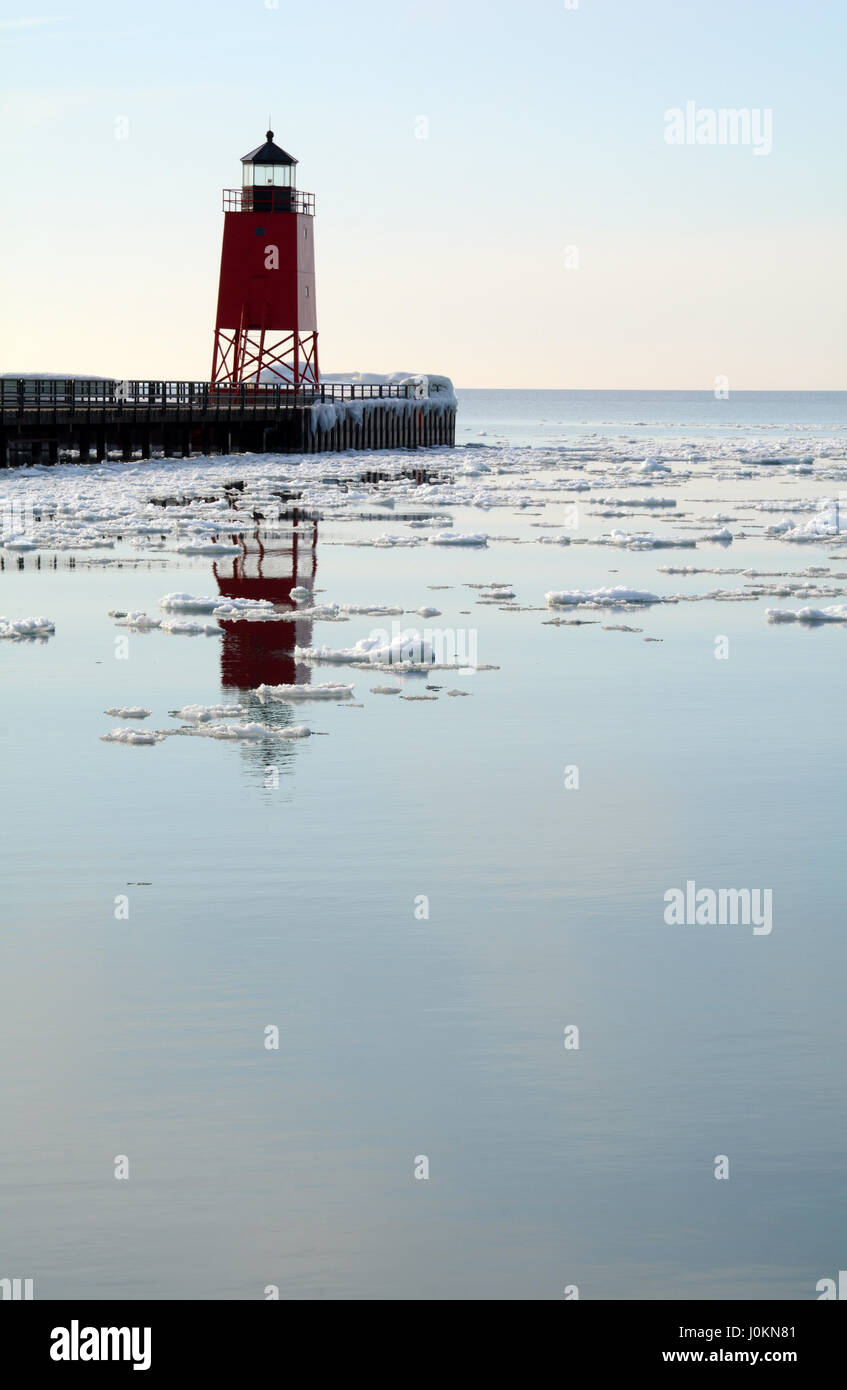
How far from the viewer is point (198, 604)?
21.5m

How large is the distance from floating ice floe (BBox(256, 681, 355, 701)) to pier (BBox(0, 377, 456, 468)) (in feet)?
109

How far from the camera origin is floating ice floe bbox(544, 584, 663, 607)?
75.7ft

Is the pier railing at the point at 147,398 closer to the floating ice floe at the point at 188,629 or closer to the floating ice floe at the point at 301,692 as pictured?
the floating ice floe at the point at 188,629

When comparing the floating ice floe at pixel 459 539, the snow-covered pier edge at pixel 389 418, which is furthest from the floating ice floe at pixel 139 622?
the snow-covered pier edge at pixel 389 418

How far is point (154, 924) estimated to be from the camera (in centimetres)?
937

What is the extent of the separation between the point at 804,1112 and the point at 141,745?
7862 millimetres

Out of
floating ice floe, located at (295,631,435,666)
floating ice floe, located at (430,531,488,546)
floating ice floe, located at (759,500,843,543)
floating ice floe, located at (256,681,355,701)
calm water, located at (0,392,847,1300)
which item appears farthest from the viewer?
floating ice floe, located at (759,500,843,543)

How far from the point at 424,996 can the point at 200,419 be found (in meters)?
52.9

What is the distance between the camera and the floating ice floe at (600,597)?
2308 cm

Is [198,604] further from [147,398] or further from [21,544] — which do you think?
[147,398]

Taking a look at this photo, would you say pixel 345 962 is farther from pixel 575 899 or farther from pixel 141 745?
pixel 141 745


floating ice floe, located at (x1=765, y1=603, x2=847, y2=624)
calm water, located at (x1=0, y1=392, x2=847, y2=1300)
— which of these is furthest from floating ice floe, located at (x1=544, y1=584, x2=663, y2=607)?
calm water, located at (x1=0, y1=392, x2=847, y2=1300)

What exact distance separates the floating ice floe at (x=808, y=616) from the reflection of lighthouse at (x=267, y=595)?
18.8 feet

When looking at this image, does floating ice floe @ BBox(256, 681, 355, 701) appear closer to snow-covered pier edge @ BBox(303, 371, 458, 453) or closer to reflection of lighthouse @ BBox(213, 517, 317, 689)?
reflection of lighthouse @ BBox(213, 517, 317, 689)
